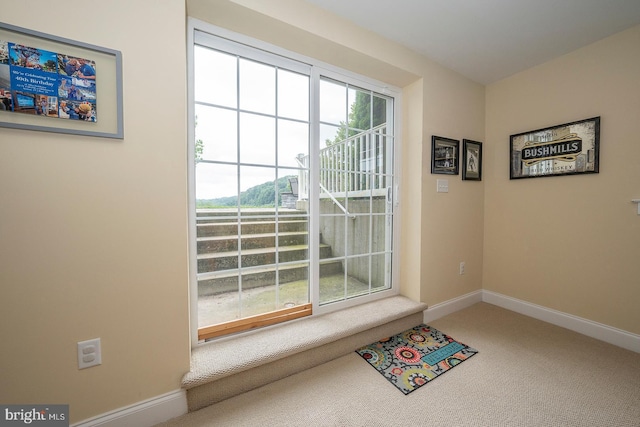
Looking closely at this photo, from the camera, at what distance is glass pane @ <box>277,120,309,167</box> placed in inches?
68.5

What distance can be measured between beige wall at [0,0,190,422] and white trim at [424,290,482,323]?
6.56 ft

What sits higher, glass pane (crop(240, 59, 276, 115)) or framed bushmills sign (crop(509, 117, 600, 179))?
glass pane (crop(240, 59, 276, 115))

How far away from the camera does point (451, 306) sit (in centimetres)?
239

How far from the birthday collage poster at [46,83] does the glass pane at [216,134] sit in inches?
19.6

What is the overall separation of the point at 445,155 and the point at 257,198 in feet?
5.95

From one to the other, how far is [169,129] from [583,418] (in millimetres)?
2577

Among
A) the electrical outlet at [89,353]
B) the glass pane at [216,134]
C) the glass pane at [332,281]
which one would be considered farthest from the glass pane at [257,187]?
the electrical outlet at [89,353]

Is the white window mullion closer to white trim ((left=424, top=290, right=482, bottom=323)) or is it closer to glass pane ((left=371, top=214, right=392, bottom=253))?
glass pane ((left=371, top=214, right=392, bottom=253))

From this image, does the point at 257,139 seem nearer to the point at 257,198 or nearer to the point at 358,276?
the point at 257,198

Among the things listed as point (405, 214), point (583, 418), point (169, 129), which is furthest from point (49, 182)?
point (583, 418)

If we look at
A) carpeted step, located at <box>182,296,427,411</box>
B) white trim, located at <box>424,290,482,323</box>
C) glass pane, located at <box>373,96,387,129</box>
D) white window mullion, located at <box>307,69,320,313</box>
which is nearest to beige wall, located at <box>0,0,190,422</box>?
carpeted step, located at <box>182,296,427,411</box>

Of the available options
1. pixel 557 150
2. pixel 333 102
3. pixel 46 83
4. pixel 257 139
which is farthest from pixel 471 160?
pixel 46 83

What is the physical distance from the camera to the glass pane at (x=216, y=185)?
1481mm

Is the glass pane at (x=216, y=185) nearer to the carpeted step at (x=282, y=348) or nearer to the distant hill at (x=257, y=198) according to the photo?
the distant hill at (x=257, y=198)
